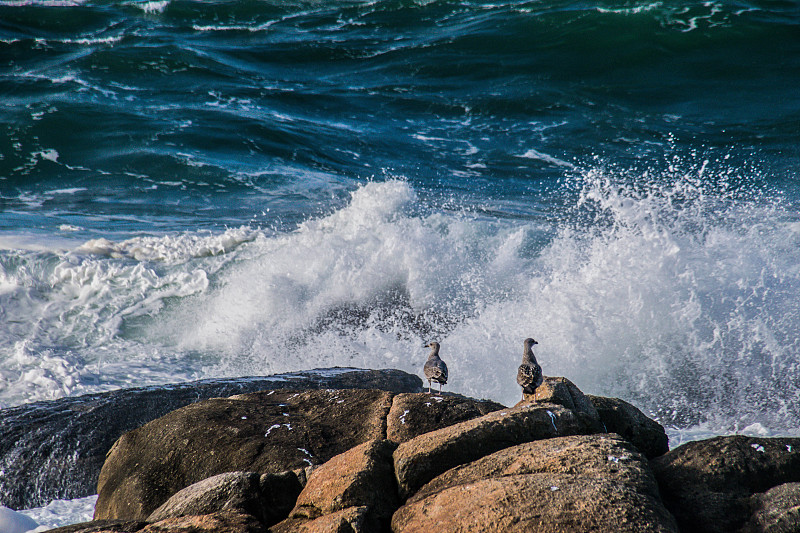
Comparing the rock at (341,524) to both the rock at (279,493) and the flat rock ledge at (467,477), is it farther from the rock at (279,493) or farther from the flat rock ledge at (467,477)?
the rock at (279,493)

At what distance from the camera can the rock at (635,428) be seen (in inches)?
158

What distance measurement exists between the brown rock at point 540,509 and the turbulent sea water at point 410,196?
4025mm

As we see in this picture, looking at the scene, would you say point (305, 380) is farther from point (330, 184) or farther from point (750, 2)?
point (750, 2)

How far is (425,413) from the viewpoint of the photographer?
3963mm

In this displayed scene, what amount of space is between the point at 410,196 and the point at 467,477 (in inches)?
378

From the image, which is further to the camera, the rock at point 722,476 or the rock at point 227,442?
the rock at point 227,442

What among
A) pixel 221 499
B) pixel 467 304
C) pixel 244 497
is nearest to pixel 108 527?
pixel 221 499

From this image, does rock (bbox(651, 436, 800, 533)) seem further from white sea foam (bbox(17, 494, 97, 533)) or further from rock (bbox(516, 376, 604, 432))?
white sea foam (bbox(17, 494, 97, 533))

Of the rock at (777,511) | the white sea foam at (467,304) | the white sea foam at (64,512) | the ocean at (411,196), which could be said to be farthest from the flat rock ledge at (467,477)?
the white sea foam at (467,304)

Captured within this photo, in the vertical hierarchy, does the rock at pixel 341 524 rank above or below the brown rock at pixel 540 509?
below

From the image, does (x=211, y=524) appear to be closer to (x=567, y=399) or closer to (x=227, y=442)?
(x=227, y=442)

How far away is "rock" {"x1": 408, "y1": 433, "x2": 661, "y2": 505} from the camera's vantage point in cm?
275

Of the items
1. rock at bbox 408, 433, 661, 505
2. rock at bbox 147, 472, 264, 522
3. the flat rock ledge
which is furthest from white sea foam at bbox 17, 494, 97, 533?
rock at bbox 408, 433, 661, 505

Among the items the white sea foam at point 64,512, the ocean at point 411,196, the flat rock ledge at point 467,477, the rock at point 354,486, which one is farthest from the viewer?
the ocean at point 411,196
